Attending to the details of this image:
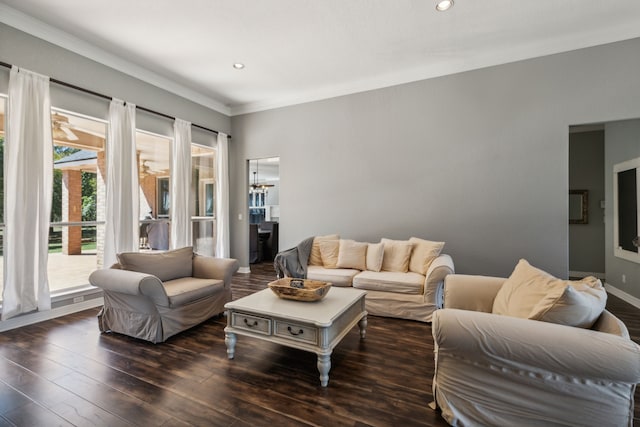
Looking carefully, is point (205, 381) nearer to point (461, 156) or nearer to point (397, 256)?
point (397, 256)

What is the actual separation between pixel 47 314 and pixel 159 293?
1.78m

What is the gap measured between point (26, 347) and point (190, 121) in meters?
3.79

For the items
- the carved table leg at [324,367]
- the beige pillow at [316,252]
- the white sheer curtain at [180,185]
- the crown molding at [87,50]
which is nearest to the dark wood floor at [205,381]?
the carved table leg at [324,367]

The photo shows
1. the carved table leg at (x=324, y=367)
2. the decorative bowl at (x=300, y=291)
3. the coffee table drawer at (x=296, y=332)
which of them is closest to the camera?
the carved table leg at (x=324, y=367)

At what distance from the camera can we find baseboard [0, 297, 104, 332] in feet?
9.84

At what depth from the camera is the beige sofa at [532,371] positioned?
4.43 ft

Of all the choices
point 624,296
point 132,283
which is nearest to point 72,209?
point 132,283

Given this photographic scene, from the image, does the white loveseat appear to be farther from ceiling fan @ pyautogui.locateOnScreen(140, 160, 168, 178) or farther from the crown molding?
the crown molding

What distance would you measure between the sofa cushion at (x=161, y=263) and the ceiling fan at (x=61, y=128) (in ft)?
6.35

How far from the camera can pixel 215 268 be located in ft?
11.2

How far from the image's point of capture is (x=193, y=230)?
530 centimetres

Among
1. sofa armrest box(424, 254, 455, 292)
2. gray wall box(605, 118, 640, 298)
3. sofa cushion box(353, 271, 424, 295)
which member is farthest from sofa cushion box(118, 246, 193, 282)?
gray wall box(605, 118, 640, 298)

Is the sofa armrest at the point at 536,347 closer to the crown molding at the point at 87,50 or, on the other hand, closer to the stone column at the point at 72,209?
the stone column at the point at 72,209

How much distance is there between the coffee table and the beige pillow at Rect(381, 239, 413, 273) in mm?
1429
